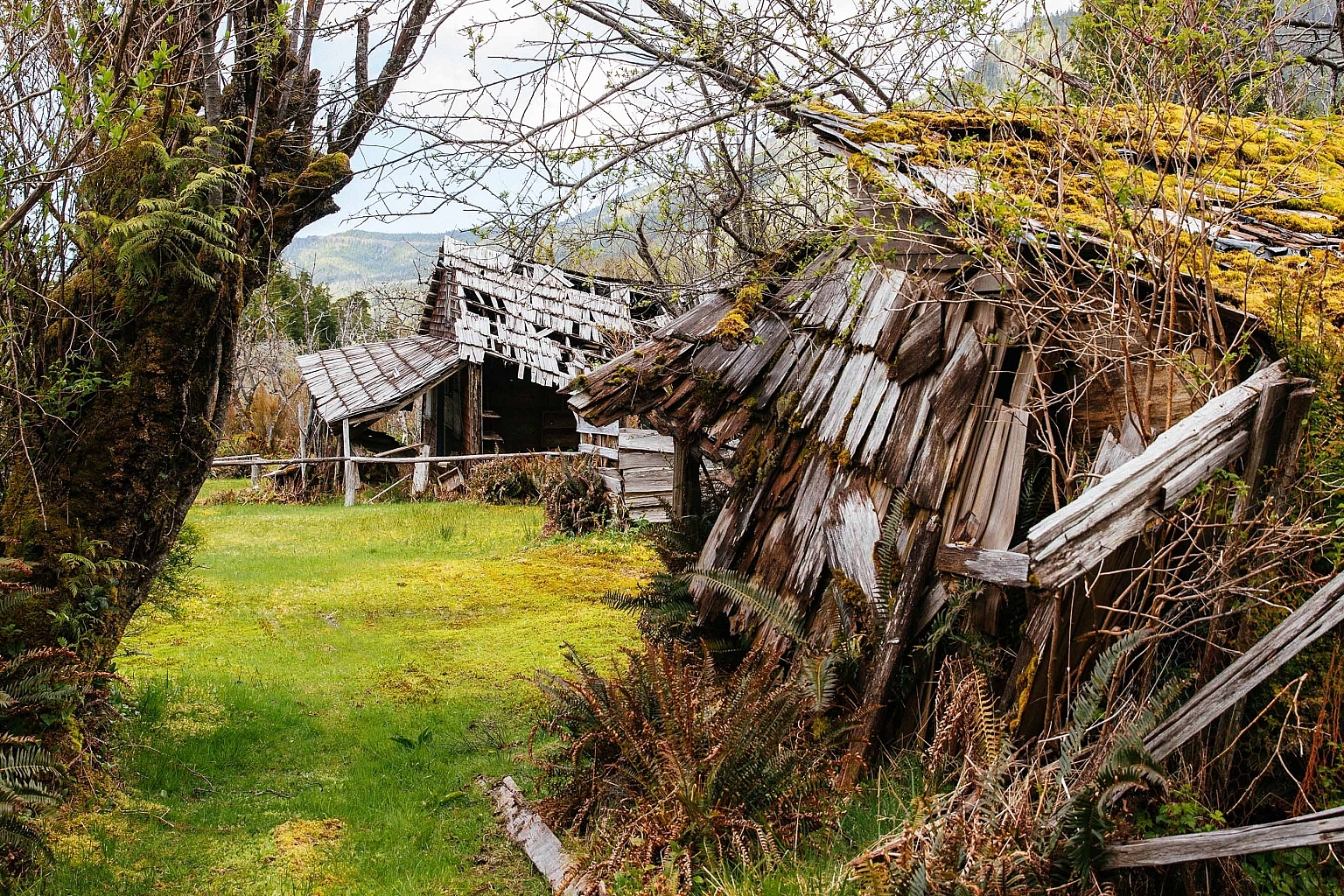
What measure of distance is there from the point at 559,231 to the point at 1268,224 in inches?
166

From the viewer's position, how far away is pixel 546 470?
18172mm

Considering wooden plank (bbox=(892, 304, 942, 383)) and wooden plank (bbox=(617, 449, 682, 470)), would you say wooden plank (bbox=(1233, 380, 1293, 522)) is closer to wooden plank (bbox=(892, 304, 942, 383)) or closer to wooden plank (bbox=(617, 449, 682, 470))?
wooden plank (bbox=(892, 304, 942, 383))

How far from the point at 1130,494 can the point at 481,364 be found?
65.0 feet

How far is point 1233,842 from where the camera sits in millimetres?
2637

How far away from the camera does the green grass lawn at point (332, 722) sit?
450 cm

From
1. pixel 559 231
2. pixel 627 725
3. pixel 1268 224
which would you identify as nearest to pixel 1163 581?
pixel 1268 224

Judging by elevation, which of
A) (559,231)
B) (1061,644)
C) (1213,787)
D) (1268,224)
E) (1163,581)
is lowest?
(1213,787)

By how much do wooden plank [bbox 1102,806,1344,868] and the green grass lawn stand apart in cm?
276

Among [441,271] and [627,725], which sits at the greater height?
[441,271]

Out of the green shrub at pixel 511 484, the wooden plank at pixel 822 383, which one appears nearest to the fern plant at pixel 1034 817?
the wooden plank at pixel 822 383

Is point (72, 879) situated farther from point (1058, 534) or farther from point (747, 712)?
point (1058, 534)

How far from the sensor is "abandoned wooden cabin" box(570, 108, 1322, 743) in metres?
3.22

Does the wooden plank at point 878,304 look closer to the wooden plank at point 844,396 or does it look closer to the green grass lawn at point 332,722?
the wooden plank at point 844,396

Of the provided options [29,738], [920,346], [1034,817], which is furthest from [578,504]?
[1034,817]
